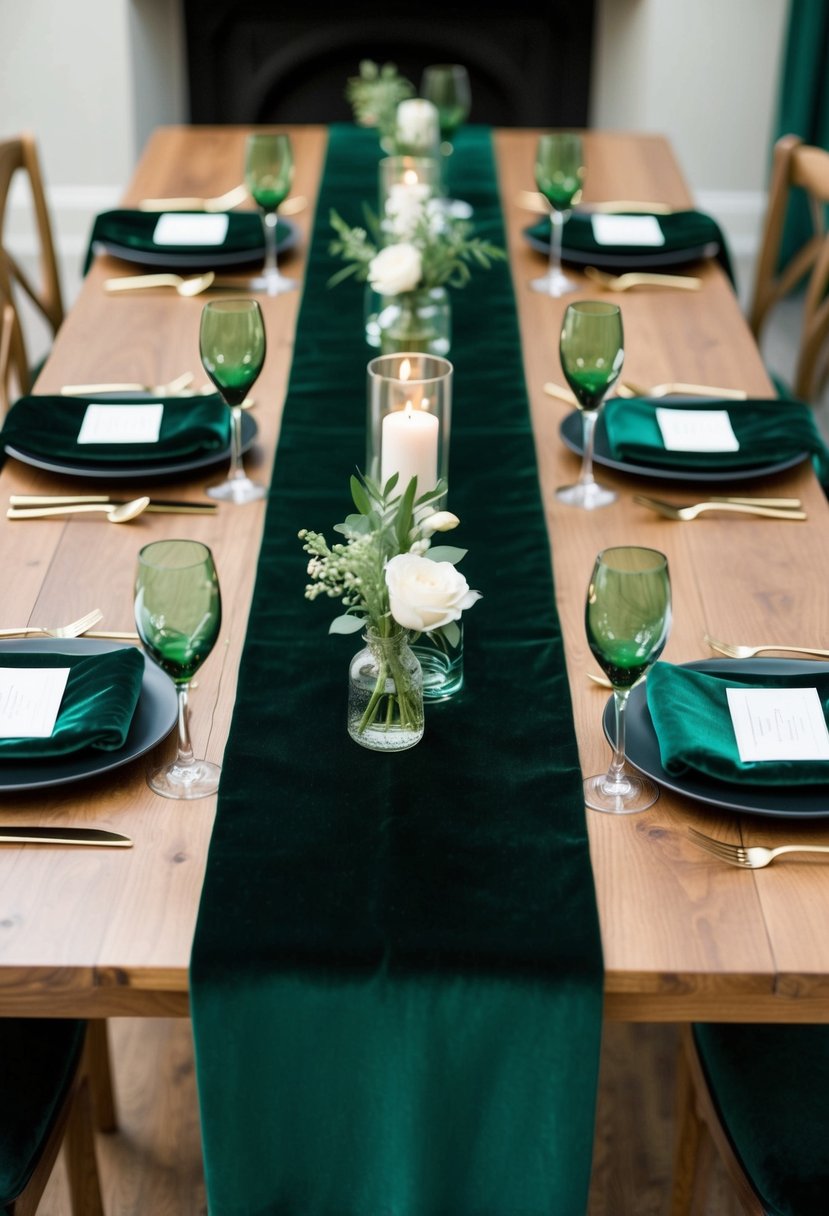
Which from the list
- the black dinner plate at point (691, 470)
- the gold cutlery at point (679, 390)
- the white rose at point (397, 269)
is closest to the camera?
the black dinner plate at point (691, 470)

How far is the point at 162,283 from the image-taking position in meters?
2.35

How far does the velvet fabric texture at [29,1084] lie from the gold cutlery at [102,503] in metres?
0.57

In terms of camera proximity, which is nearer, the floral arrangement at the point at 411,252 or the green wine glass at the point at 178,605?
the green wine glass at the point at 178,605

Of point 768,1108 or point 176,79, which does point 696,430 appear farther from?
point 176,79

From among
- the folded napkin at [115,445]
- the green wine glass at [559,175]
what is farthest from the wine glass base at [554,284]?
the folded napkin at [115,445]

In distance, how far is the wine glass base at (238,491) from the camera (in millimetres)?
1729

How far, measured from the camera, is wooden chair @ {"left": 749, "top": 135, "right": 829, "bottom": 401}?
2.63 metres

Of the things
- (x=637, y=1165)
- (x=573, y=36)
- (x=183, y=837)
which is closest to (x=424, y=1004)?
(x=183, y=837)

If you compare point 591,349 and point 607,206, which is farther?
point 607,206

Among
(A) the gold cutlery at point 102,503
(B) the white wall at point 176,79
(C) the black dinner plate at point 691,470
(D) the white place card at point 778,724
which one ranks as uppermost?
(D) the white place card at point 778,724

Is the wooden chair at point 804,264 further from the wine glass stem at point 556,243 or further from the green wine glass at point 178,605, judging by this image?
the green wine glass at point 178,605

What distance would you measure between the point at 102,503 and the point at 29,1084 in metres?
0.65

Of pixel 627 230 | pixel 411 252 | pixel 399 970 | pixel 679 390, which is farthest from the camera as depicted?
pixel 627 230

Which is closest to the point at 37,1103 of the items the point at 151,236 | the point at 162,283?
the point at 162,283
